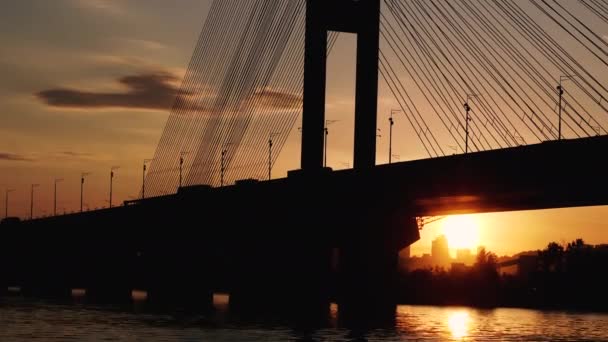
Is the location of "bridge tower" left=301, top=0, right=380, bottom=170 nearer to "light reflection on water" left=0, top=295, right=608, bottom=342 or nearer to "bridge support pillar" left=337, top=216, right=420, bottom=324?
"bridge support pillar" left=337, top=216, right=420, bottom=324

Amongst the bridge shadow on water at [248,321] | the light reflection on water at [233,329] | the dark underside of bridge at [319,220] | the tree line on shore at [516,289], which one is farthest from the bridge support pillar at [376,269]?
the tree line on shore at [516,289]

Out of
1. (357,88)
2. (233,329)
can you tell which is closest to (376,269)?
(357,88)

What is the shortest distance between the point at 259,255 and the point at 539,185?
28978mm

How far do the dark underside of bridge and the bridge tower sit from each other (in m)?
1.65

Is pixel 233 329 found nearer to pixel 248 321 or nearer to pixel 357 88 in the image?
pixel 248 321

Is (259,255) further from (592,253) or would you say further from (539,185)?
(592,253)

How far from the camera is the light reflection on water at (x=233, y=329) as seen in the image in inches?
2181

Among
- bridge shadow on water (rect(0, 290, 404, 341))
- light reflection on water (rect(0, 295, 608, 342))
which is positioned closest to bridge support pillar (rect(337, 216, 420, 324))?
bridge shadow on water (rect(0, 290, 404, 341))

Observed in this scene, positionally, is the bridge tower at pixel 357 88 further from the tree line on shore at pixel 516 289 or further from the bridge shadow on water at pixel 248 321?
the tree line on shore at pixel 516 289

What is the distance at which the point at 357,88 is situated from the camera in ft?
230

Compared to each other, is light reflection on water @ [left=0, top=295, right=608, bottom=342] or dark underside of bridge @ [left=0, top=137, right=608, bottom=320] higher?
dark underside of bridge @ [left=0, top=137, right=608, bottom=320]

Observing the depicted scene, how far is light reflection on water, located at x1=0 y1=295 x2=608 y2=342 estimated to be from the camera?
5539 cm

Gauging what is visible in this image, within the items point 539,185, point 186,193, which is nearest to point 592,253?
point 186,193

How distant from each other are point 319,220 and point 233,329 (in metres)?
16.7
